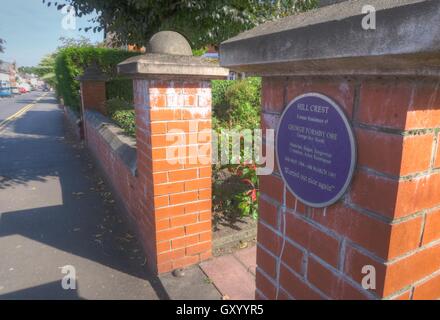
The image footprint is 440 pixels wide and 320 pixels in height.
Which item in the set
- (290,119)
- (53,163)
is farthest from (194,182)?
(53,163)

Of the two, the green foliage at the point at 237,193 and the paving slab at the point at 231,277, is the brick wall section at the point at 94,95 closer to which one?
the green foliage at the point at 237,193

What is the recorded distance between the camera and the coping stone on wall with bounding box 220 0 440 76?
24.9 inches

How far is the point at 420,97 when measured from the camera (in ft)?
2.67

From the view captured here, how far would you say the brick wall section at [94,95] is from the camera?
8.35 meters

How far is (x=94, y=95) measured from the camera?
8477 mm

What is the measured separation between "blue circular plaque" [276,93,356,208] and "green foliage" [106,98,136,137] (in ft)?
14.8

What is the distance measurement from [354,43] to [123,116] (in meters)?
6.88

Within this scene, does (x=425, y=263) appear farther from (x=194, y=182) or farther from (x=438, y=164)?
(x=194, y=182)

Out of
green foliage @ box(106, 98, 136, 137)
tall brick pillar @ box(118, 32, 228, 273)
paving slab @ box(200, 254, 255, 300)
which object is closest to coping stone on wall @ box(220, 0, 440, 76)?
tall brick pillar @ box(118, 32, 228, 273)

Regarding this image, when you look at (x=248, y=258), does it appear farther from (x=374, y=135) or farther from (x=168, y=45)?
(x=374, y=135)

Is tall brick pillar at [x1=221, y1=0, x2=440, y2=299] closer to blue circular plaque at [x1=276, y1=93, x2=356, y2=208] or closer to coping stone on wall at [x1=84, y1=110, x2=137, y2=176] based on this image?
blue circular plaque at [x1=276, y1=93, x2=356, y2=208]

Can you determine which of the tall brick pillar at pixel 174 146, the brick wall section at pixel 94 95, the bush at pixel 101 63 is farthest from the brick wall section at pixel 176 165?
the bush at pixel 101 63

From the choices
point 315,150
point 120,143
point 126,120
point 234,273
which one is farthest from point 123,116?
point 315,150

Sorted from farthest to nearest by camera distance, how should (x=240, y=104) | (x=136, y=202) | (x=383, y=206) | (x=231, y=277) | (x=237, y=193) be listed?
(x=240, y=104)
(x=237, y=193)
(x=136, y=202)
(x=231, y=277)
(x=383, y=206)
